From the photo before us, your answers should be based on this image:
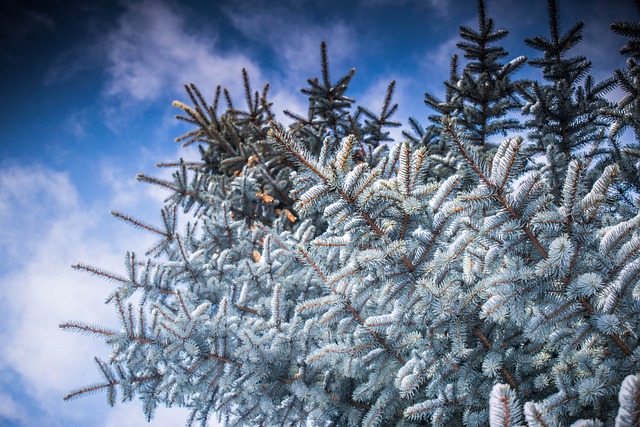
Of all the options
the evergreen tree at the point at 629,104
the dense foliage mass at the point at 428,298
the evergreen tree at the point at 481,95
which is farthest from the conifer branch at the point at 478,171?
the evergreen tree at the point at 481,95

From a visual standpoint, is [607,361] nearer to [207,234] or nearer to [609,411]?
[609,411]

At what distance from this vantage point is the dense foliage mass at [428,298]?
170 centimetres

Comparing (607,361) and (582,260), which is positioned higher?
(582,260)

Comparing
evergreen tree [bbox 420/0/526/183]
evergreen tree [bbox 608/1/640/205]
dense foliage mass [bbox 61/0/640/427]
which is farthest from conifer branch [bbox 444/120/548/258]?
evergreen tree [bbox 420/0/526/183]

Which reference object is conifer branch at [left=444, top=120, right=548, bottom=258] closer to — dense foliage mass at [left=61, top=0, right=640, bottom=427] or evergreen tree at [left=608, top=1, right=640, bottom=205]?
dense foliage mass at [left=61, top=0, right=640, bottom=427]

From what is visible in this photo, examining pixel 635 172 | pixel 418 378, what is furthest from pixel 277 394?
pixel 635 172

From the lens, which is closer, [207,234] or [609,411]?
[609,411]

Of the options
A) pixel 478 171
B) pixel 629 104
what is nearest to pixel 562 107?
pixel 629 104

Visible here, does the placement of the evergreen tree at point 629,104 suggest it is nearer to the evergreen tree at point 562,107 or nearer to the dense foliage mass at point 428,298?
the dense foliage mass at point 428,298

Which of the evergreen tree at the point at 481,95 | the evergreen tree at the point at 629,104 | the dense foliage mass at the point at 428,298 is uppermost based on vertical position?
the evergreen tree at the point at 481,95

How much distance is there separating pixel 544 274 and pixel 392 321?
0.83 metres

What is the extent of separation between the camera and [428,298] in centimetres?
198

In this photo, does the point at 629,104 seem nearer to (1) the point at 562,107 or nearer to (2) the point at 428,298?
(1) the point at 562,107

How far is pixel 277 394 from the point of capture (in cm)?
284
